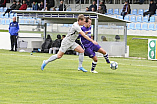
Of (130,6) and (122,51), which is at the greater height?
(130,6)

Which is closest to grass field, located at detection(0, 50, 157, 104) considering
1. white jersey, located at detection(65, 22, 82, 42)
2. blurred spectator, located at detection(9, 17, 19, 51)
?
white jersey, located at detection(65, 22, 82, 42)

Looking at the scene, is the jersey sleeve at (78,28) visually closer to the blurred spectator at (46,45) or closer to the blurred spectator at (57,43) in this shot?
the blurred spectator at (57,43)

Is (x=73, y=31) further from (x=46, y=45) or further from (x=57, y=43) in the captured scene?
(x=46, y=45)

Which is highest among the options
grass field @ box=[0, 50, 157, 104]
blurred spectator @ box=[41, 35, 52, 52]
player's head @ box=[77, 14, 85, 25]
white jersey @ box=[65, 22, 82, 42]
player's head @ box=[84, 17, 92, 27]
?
→ player's head @ box=[77, 14, 85, 25]

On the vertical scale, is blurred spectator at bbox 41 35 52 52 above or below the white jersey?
below

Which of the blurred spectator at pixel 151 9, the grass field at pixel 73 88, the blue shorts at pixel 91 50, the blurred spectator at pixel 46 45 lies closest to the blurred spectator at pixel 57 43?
the blurred spectator at pixel 46 45

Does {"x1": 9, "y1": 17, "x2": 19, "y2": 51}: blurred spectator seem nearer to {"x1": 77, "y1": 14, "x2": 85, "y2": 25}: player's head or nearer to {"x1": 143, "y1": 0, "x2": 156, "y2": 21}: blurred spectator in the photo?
{"x1": 143, "y1": 0, "x2": 156, "y2": 21}: blurred spectator

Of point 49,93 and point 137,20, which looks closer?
point 49,93

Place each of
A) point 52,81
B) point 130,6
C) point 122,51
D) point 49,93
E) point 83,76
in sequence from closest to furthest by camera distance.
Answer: point 49,93 < point 52,81 < point 83,76 < point 122,51 < point 130,6

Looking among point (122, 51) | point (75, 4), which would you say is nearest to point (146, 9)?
point (75, 4)

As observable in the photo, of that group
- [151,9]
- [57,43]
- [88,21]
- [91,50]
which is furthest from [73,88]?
[151,9]

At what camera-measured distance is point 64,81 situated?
12.3m

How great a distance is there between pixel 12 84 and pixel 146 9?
93.9 ft

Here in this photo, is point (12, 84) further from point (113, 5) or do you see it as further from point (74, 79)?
point (113, 5)
